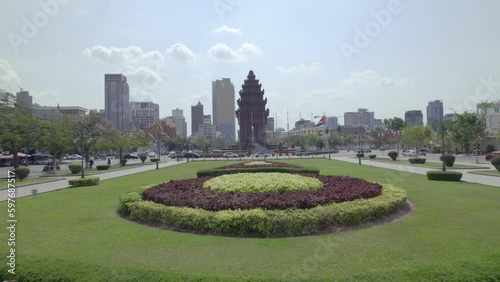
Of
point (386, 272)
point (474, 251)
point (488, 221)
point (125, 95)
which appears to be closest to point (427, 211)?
point (488, 221)

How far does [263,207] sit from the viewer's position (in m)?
10.1

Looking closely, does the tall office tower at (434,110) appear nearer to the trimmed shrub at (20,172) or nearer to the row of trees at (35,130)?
the row of trees at (35,130)

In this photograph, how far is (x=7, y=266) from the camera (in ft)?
19.6

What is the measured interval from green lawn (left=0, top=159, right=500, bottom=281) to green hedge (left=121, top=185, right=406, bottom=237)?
1.49 feet

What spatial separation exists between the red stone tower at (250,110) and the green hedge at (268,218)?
231 ft

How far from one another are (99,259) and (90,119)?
3761 cm

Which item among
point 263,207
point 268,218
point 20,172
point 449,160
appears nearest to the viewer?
point 268,218

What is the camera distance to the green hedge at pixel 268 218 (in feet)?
29.5

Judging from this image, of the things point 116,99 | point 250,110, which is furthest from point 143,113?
point 250,110

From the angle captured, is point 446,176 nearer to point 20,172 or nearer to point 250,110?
point 20,172

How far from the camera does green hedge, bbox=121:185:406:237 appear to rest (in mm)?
8977

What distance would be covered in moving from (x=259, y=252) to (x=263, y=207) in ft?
8.67

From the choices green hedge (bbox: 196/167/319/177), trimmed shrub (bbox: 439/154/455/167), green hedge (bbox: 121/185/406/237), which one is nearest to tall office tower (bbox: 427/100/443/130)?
trimmed shrub (bbox: 439/154/455/167)

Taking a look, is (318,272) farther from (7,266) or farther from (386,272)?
(7,266)
